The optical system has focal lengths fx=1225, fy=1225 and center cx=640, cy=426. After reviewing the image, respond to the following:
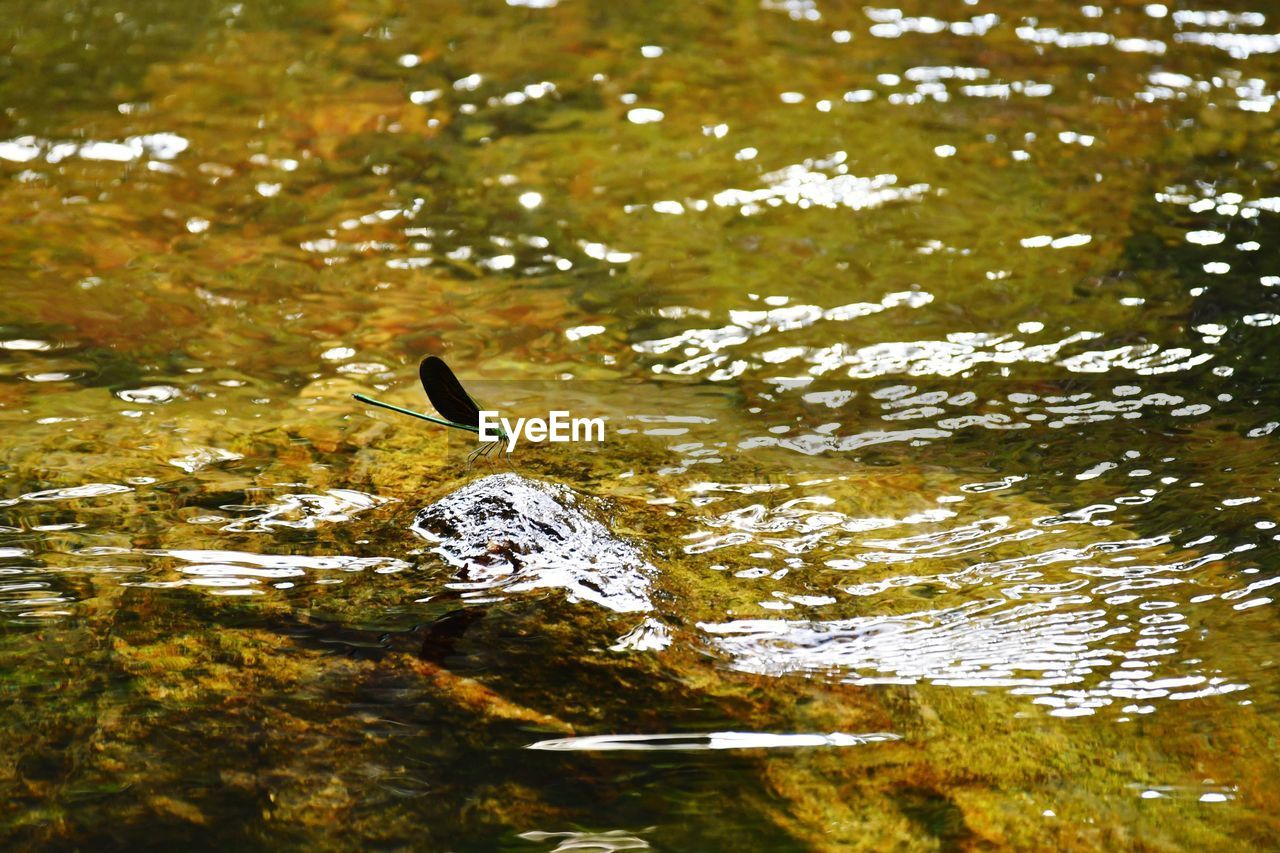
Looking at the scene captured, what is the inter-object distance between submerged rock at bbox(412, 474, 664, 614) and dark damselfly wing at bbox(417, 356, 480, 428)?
0.68ft

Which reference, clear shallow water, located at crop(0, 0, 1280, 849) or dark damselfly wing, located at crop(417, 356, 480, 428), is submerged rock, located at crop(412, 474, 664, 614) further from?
dark damselfly wing, located at crop(417, 356, 480, 428)

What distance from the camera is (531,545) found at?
2.95 m

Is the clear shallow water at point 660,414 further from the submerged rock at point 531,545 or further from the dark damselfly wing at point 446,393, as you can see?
the dark damselfly wing at point 446,393

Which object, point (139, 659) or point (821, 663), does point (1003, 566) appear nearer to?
point (821, 663)

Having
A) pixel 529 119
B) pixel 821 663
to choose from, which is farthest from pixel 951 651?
pixel 529 119

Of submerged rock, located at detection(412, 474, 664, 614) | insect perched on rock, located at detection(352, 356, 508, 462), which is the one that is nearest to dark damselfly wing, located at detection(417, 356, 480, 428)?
insect perched on rock, located at detection(352, 356, 508, 462)

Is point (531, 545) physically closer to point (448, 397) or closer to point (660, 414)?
point (448, 397)

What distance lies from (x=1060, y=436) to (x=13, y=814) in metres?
2.95

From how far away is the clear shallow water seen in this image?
235cm

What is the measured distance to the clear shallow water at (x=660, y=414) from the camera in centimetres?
235

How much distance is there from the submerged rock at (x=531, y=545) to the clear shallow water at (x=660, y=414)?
6 centimetres

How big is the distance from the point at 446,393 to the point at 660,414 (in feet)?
3.26

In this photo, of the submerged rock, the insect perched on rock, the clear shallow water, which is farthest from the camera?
the insect perched on rock

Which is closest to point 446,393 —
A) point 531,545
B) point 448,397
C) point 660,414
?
point 448,397
